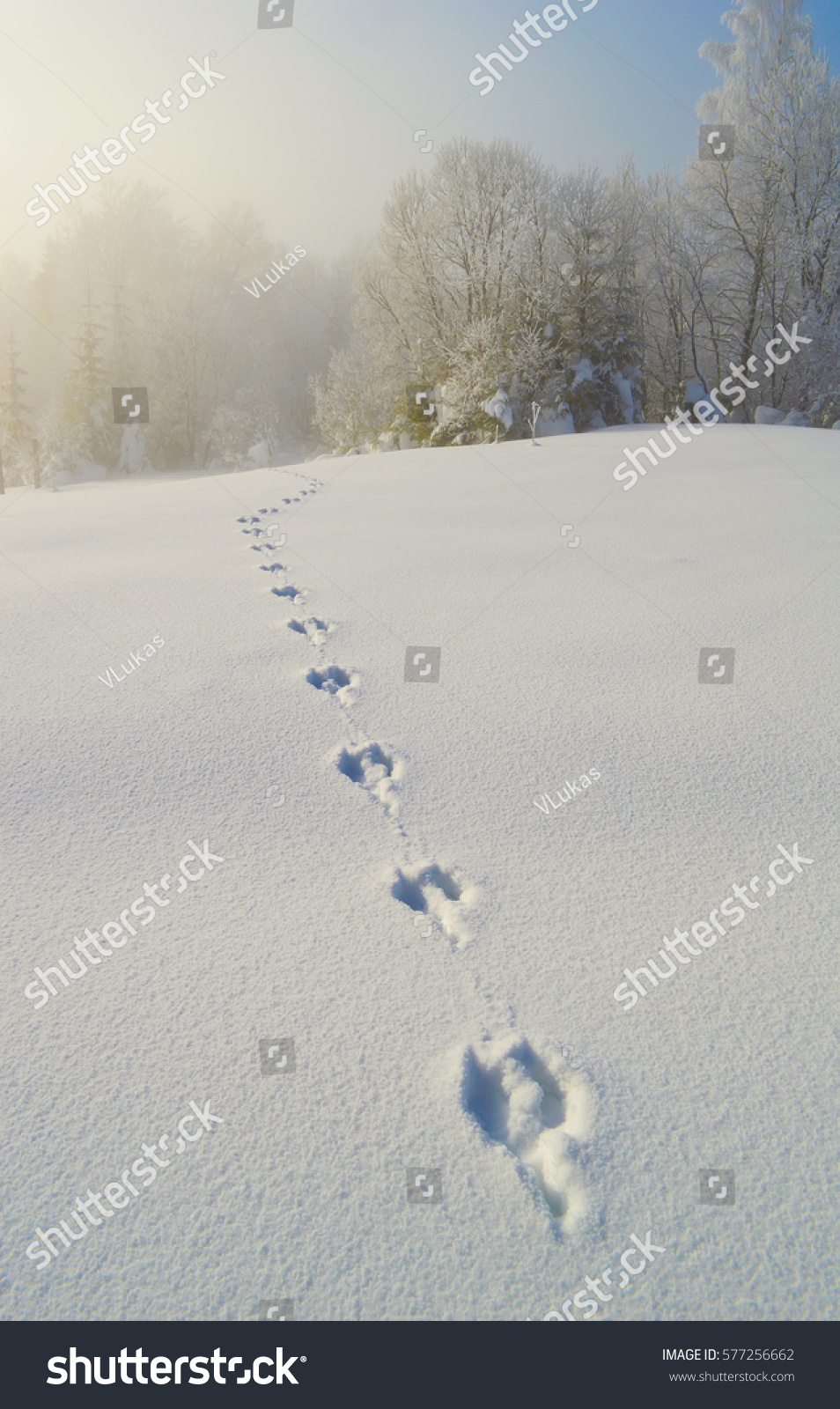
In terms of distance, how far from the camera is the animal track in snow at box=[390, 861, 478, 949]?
1.85 meters

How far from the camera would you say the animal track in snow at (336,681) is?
2902 mm

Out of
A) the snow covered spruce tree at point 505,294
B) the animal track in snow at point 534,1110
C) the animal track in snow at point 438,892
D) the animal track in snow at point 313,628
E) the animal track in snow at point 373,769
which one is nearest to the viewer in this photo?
the animal track in snow at point 534,1110

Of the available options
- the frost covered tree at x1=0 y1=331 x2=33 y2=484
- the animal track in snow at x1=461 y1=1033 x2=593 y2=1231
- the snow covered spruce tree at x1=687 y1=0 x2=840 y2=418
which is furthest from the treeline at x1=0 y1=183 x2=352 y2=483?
the animal track in snow at x1=461 y1=1033 x2=593 y2=1231

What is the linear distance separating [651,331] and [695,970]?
2149cm

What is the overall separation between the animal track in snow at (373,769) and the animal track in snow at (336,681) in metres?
0.35

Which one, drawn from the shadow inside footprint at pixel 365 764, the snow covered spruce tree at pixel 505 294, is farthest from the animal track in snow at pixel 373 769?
the snow covered spruce tree at pixel 505 294

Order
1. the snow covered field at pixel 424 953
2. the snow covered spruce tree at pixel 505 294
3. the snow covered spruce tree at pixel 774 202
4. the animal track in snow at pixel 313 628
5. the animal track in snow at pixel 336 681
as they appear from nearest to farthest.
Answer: the snow covered field at pixel 424 953 < the animal track in snow at pixel 336 681 < the animal track in snow at pixel 313 628 < the snow covered spruce tree at pixel 505 294 < the snow covered spruce tree at pixel 774 202

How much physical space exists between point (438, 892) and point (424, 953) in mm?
219

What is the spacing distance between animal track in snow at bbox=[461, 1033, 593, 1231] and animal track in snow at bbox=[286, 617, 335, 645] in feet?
7.16

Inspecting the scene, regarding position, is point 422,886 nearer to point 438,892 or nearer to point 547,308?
point 438,892

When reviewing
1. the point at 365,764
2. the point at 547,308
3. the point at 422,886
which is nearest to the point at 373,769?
the point at 365,764

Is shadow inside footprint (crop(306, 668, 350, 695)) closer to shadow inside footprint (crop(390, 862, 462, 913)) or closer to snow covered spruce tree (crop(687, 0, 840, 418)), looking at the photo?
shadow inside footprint (crop(390, 862, 462, 913))

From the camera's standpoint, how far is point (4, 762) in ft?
7.79

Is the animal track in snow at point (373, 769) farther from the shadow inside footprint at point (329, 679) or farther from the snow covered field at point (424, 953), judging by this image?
the shadow inside footprint at point (329, 679)
